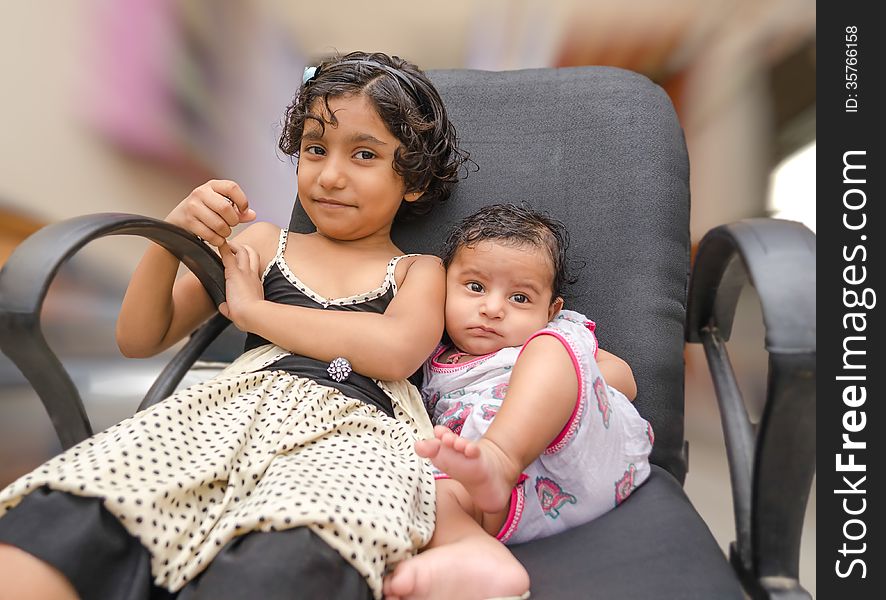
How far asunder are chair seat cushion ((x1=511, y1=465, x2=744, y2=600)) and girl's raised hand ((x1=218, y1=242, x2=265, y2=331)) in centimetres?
51

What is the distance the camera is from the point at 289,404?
938mm

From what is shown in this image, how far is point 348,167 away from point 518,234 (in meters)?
0.28

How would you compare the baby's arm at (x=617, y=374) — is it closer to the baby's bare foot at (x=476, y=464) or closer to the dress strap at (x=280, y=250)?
the baby's bare foot at (x=476, y=464)

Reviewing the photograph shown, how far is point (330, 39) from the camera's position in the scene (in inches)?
87.4

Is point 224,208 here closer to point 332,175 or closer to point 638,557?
point 332,175

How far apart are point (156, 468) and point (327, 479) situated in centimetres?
18

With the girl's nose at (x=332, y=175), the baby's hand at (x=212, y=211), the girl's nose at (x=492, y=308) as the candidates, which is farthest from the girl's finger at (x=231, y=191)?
the girl's nose at (x=492, y=308)

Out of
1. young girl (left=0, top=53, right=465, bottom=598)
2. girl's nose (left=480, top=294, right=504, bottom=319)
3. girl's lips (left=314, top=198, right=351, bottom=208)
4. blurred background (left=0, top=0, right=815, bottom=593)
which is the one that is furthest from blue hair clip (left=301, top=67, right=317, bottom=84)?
blurred background (left=0, top=0, right=815, bottom=593)

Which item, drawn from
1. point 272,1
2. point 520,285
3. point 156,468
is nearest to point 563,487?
point 520,285

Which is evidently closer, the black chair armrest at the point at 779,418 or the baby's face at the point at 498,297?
the black chair armrest at the point at 779,418

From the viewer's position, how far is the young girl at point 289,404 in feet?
2.19

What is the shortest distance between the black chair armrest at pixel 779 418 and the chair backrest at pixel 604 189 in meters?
0.32

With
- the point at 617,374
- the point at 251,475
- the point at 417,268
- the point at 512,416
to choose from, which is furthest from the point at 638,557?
the point at 417,268

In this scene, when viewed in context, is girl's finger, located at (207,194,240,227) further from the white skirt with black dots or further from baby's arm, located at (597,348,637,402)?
baby's arm, located at (597,348,637,402)
